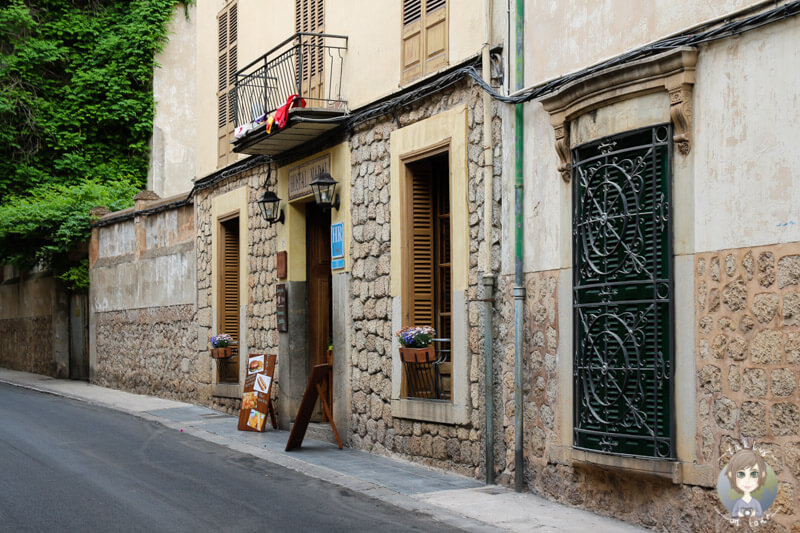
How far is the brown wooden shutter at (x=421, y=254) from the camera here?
38.9 ft

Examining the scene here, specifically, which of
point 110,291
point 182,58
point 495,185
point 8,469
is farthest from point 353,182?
point 182,58

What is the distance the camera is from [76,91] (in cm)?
2748

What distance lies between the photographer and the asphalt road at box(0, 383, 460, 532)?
8.34m

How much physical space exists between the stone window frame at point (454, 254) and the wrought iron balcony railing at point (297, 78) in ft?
7.56

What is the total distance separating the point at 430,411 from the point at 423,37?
4.19m

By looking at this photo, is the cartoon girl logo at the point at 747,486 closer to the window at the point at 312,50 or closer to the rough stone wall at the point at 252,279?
the window at the point at 312,50

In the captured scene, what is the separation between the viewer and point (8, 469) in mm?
10930

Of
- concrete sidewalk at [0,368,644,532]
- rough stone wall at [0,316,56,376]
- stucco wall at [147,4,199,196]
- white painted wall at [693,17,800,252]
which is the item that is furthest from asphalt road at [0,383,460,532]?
stucco wall at [147,4,199,196]

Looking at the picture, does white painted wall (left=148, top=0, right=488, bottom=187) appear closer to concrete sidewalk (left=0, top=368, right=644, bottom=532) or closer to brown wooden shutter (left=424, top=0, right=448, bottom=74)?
brown wooden shutter (left=424, top=0, right=448, bottom=74)

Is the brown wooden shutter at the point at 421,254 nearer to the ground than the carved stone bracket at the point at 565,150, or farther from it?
nearer to the ground

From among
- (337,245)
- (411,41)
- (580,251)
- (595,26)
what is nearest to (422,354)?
(580,251)

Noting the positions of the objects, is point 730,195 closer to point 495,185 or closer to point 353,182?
point 495,185

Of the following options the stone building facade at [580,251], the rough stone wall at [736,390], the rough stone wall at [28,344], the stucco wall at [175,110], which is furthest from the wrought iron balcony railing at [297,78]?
the rough stone wall at [28,344]

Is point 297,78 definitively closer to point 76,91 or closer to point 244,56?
point 244,56
